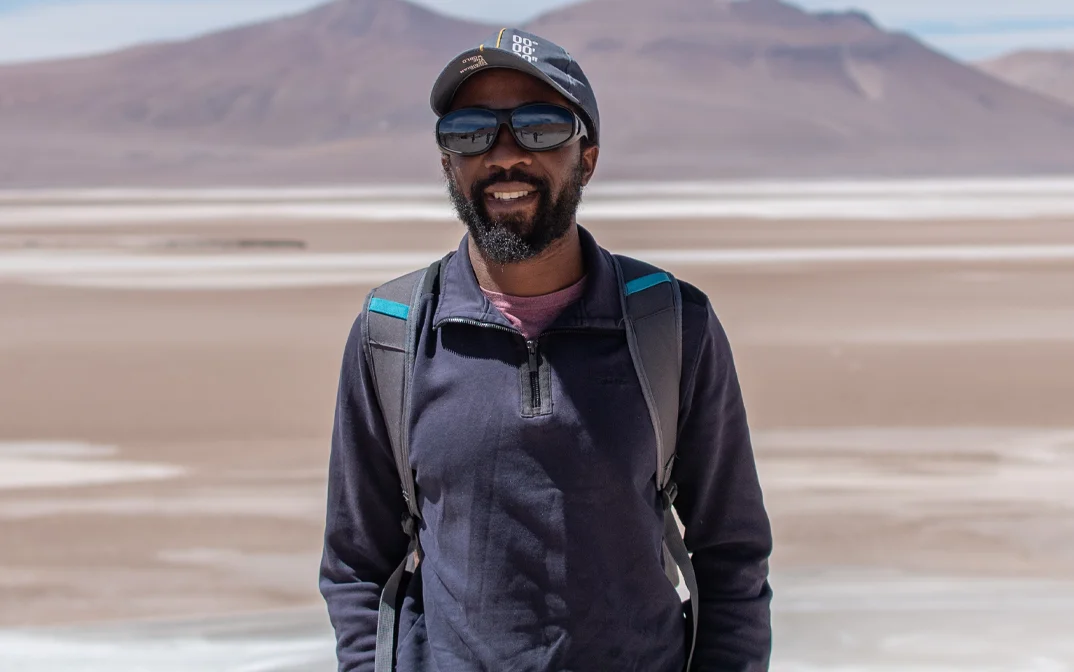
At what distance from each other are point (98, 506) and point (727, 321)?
6.63 metres

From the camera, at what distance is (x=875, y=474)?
5.99 m

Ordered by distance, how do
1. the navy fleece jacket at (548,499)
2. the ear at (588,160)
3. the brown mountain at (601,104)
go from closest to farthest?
the navy fleece jacket at (548,499) → the ear at (588,160) → the brown mountain at (601,104)

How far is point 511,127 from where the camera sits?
1.71 m

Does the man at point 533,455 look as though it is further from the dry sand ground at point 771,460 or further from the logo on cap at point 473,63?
the dry sand ground at point 771,460

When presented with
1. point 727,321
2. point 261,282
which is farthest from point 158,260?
point 727,321

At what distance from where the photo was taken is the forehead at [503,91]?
1.74 meters

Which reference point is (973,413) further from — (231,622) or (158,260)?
(158,260)

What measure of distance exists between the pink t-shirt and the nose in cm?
17

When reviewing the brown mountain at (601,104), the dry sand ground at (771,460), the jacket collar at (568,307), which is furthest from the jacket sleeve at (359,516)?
the brown mountain at (601,104)

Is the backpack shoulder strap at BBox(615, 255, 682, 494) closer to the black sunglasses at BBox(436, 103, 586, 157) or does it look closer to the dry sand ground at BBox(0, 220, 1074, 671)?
the black sunglasses at BBox(436, 103, 586, 157)

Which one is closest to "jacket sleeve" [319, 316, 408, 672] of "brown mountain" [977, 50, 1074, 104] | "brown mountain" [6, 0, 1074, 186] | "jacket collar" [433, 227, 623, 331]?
"jacket collar" [433, 227, 623, 331]

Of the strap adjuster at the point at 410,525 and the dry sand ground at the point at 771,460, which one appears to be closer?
the strap adjuster at the point at 410,525

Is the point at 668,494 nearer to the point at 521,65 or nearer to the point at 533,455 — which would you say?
the point at 533,455

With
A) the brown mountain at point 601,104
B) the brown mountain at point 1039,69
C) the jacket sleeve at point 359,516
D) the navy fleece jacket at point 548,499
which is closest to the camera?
the navy fleece jacket at point 548,499
